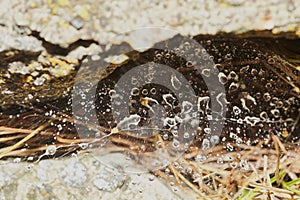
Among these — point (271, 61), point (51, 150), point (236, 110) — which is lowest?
point (51, 150)

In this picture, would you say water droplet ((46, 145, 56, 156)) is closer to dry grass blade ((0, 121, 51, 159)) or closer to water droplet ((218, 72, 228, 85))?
dry grass blade ((0, 121, 51, 159))

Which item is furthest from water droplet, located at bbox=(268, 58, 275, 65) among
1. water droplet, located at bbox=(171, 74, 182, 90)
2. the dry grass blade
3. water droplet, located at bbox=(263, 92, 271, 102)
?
the dry grass blade

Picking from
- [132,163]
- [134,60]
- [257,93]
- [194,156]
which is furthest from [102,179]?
[257,93]

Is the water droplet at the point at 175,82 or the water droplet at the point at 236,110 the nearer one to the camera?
the water droplet at the point at 175,82

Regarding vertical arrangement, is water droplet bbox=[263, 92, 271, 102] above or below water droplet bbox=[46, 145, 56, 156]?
above

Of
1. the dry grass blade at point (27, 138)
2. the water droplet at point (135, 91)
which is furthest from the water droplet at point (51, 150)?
the water droplet at point (135, 91)

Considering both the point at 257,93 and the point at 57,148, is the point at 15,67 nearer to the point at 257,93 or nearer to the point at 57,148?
the point at 57,148

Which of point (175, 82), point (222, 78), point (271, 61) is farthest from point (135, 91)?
point (271, 61)

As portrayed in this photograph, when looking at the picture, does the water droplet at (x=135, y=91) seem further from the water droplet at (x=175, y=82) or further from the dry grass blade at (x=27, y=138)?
the dry grass blade at (x=27, y=138)

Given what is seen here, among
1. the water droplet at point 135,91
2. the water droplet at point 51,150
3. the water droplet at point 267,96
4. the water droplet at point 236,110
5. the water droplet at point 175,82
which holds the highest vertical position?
the water droplet at point 175,82

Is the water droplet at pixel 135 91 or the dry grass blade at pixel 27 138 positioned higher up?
the water droplet at pixel 135 91

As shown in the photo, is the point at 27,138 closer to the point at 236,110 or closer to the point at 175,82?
the point at 175,82
